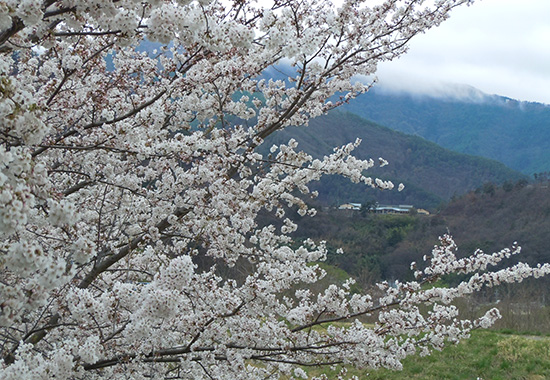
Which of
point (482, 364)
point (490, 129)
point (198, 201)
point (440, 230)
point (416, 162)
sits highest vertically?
point (490, 129)

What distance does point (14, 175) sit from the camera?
1.72 metres

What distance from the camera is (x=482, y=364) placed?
29.3 feet

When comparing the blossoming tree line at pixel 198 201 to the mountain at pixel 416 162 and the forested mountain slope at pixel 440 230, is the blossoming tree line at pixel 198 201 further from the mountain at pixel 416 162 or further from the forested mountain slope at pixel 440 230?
the mountain at pixel 416 162

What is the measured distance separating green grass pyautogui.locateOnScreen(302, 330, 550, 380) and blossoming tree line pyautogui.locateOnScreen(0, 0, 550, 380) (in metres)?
5.18

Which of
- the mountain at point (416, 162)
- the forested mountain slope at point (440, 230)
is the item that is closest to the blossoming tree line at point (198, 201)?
the forested mountain slope at point (440, 230)

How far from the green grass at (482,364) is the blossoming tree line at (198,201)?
17.0 feet

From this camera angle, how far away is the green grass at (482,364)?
847 cm

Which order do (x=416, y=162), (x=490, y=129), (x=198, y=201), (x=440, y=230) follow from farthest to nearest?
(x=490, y=129), (x=416, y=162), (x=440, y=230), (x=198, y=201)

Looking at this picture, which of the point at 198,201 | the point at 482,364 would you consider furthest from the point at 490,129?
the point at 198,201

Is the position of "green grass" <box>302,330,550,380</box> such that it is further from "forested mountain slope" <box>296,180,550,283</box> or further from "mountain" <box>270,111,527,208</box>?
"mountain" <box>270,111,527,208</box>

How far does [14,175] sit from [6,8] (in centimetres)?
59

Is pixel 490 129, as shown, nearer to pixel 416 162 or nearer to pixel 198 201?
pixel 416 162

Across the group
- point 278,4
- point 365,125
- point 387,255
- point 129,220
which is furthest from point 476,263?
point 365,125

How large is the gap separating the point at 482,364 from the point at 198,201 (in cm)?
734
